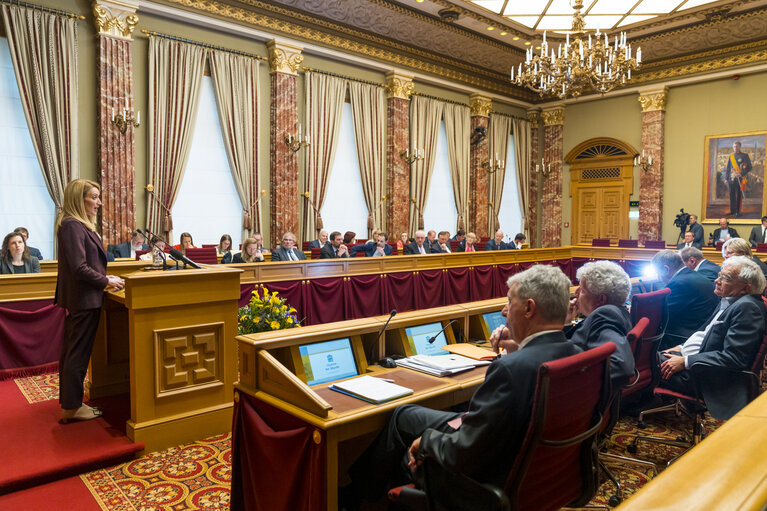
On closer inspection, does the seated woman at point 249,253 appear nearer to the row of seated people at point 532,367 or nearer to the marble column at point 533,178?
the row of seated people at point 532,367

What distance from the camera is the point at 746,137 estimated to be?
1201cm

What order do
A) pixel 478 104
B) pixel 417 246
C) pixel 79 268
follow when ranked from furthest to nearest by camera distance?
pixel 478 104, pixel 417 246, pixel 79 268

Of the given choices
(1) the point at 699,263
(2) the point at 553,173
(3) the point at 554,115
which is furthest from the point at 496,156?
(1) the point at 699,263

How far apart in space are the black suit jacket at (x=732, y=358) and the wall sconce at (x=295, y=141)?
26.3 ft

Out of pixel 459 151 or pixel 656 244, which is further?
pixel 459 151

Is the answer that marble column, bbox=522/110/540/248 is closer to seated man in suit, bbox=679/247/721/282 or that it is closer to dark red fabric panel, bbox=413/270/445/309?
dark red fabric panel, bbox=413/270/445/309

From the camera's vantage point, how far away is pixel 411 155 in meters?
11.8

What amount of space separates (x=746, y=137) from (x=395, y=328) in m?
12.6

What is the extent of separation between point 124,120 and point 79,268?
5477 millimetres

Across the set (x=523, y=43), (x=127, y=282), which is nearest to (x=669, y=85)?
(x=523, y=43)

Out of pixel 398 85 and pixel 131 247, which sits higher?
pixel 398 85

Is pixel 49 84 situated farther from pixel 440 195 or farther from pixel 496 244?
pixel 440 195

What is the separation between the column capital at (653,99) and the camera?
1298 centimetres

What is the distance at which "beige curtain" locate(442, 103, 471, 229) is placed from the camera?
42.2 feet
